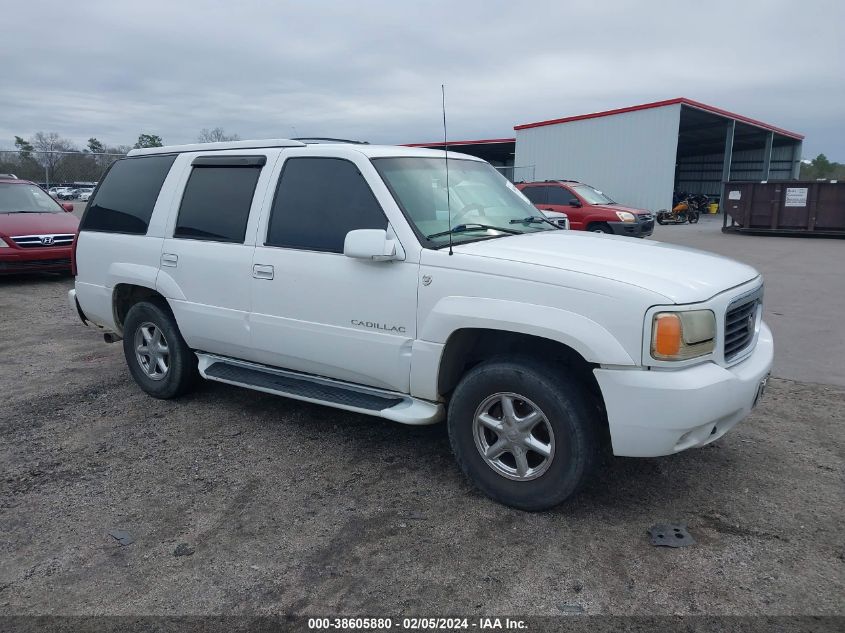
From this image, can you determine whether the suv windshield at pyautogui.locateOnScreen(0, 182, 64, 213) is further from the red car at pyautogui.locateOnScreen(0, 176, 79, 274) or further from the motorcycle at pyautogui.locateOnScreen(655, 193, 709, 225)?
the motorcycle at pyautogui.locateOnScreen(655, 193, 709, 225)

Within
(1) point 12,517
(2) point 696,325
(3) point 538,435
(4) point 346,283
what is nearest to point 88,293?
(1) point 12,517

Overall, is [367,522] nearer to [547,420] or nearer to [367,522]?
[367,522]

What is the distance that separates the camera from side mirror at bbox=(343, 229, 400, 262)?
3.71 metres

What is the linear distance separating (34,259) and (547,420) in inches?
406

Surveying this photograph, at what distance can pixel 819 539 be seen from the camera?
130 inches

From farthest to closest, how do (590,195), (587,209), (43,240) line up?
(590,195), (587,209), (43,240)

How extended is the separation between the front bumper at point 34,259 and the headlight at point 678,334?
34.9 feet

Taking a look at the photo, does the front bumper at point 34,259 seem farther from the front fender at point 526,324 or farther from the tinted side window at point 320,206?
the front fender at point 526,324

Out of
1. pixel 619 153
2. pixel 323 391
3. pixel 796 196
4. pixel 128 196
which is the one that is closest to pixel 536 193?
pixel 796 196

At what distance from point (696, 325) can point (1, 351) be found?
22.7 ft

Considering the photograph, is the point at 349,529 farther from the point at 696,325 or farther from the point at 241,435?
the point at 696,325

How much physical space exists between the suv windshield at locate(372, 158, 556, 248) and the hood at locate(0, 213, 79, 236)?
326 inches

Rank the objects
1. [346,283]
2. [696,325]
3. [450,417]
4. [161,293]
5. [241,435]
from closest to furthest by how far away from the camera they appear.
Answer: [696,325] → [450,417] → [346,283] → [241,435] → [161,293]

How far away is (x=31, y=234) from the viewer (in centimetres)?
1086
